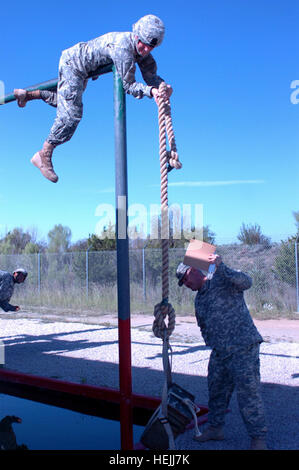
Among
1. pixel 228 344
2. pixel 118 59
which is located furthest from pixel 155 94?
pixel 228 344

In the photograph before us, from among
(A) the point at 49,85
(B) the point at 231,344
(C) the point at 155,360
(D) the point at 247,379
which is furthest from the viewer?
(C) the point at 155,360

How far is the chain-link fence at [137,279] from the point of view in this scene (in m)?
15.6

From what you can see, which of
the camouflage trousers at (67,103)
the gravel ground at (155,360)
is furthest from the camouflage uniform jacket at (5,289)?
the camouflage trousers at (67,103)

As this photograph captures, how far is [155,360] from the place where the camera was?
26.0ft

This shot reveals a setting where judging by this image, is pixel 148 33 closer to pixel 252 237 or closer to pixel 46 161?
pixel 46 161

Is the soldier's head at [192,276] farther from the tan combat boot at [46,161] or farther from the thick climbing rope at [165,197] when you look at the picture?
the tan combat boot at [46,161]

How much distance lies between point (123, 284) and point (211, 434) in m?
1.50

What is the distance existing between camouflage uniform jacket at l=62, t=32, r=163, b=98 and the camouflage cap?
8 cm

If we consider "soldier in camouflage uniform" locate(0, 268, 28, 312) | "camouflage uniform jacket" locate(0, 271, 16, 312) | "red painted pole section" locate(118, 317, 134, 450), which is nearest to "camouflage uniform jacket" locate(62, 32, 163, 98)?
"red painted pole section" locate(118, 317, 134, 450)

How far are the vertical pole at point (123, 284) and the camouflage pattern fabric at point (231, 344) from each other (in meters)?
0.65

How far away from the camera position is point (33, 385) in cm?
607

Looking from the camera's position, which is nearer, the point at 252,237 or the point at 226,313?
the point at 226,313

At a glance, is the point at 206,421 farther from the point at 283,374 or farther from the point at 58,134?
the point at 58,134
